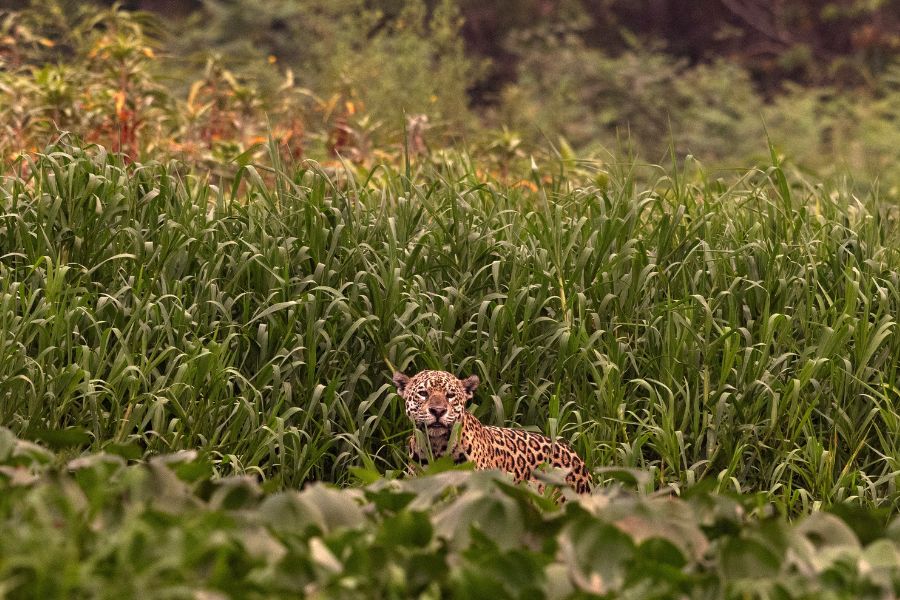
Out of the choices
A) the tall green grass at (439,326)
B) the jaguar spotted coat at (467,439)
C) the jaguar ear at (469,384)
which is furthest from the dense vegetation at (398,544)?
the tall green grass at (439,326)

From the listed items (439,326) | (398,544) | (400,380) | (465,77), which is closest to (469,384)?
(400,380)

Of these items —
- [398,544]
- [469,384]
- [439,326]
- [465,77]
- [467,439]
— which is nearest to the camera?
[398,544]

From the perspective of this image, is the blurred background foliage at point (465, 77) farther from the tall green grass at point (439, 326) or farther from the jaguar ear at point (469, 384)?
the jaguar ear at point (469, 384)

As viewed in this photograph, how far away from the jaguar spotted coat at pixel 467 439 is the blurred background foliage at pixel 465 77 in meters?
4.55

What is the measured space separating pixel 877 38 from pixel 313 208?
2203 centimetres

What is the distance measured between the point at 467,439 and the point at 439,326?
1.23 metres

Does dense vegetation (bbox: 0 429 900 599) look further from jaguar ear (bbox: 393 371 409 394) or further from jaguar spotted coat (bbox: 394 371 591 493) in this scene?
jaguar ear (bbox: 393 371 409 394)

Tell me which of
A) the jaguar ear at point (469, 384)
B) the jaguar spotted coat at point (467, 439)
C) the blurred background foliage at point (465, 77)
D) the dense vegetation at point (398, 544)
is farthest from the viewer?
the blurred background foliage at point (465, 77)

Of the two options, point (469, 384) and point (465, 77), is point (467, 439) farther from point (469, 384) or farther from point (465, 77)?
point (465, 77)

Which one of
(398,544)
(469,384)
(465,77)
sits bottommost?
(465,77)

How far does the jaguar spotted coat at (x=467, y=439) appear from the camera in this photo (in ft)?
18.9

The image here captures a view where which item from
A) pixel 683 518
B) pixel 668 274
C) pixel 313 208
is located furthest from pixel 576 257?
pixel 683 518

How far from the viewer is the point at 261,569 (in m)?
3.20

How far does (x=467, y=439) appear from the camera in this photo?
5730 millimetres
